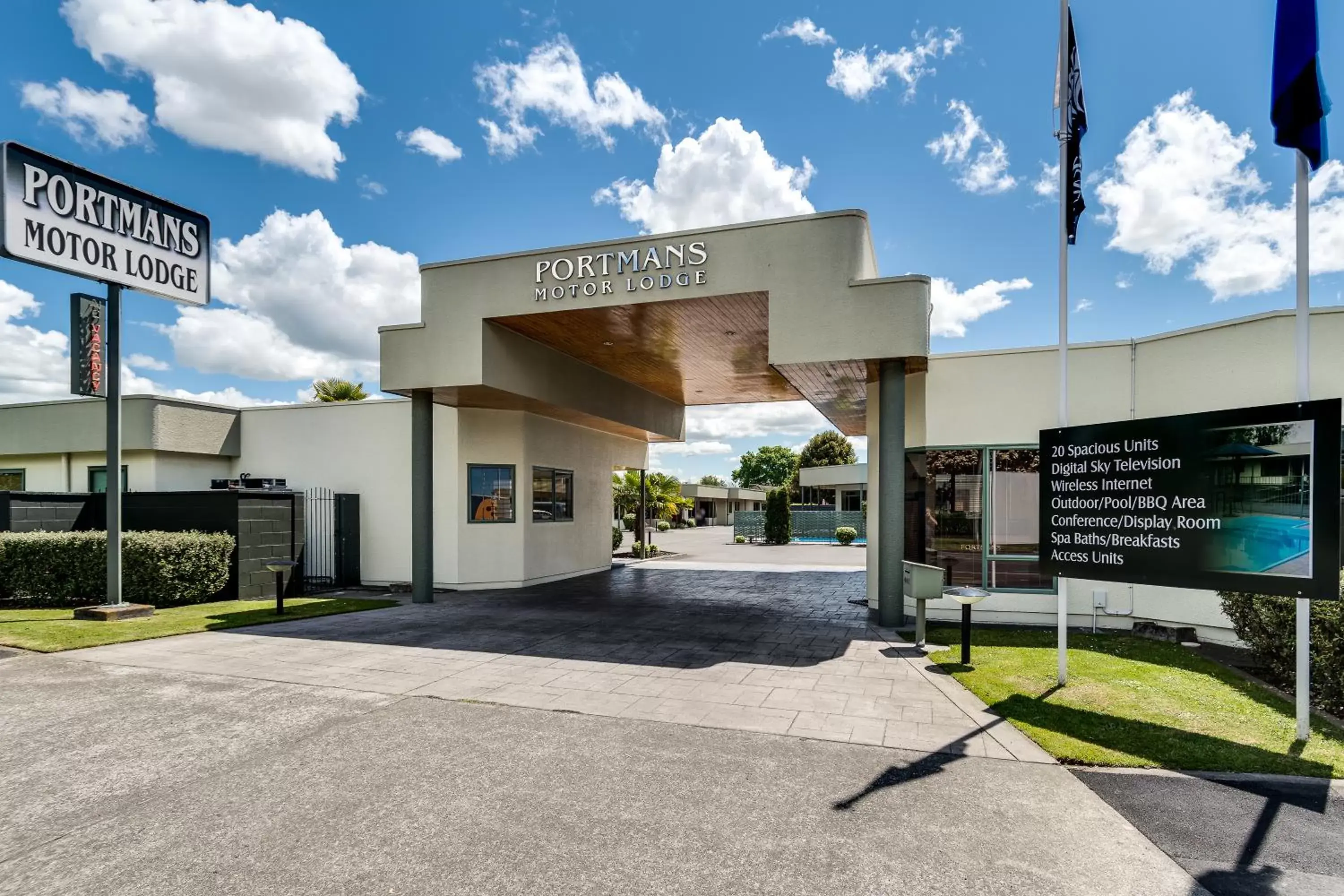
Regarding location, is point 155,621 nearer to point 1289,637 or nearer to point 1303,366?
point 1303,366

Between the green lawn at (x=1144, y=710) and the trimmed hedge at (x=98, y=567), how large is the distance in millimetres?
12653

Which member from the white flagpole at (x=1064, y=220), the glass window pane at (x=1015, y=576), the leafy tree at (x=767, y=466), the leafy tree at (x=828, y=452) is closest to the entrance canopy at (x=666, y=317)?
the white flagpole at (x=1064, y=220)

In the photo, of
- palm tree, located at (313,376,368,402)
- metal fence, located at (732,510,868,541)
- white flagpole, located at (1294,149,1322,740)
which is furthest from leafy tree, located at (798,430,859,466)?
white flagpole, located at (1294,149,1322,740)

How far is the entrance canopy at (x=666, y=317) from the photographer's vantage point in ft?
32.7

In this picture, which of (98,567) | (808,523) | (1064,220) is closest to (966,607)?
(1064,220)

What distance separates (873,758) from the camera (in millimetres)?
5113

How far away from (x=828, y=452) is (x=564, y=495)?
5183 centimetres

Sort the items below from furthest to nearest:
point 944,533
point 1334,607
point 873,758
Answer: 1. point 944,533
2. point 1334,607
3. point 873,758

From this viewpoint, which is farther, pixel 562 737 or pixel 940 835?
pixel 562 737

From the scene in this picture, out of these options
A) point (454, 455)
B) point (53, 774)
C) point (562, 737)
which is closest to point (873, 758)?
point (562, 737)

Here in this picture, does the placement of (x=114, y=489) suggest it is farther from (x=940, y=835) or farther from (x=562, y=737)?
(x=940, y=835)

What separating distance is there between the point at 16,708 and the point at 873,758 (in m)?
7.59

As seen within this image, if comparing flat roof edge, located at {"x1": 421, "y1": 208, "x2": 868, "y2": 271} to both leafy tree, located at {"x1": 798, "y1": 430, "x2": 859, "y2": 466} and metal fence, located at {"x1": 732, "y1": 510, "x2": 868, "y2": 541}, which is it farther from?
leafy tree, located at {"x1": 798, "y1": 430, "x2": 859, "y2": 466}

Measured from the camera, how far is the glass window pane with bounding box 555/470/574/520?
1678cm
